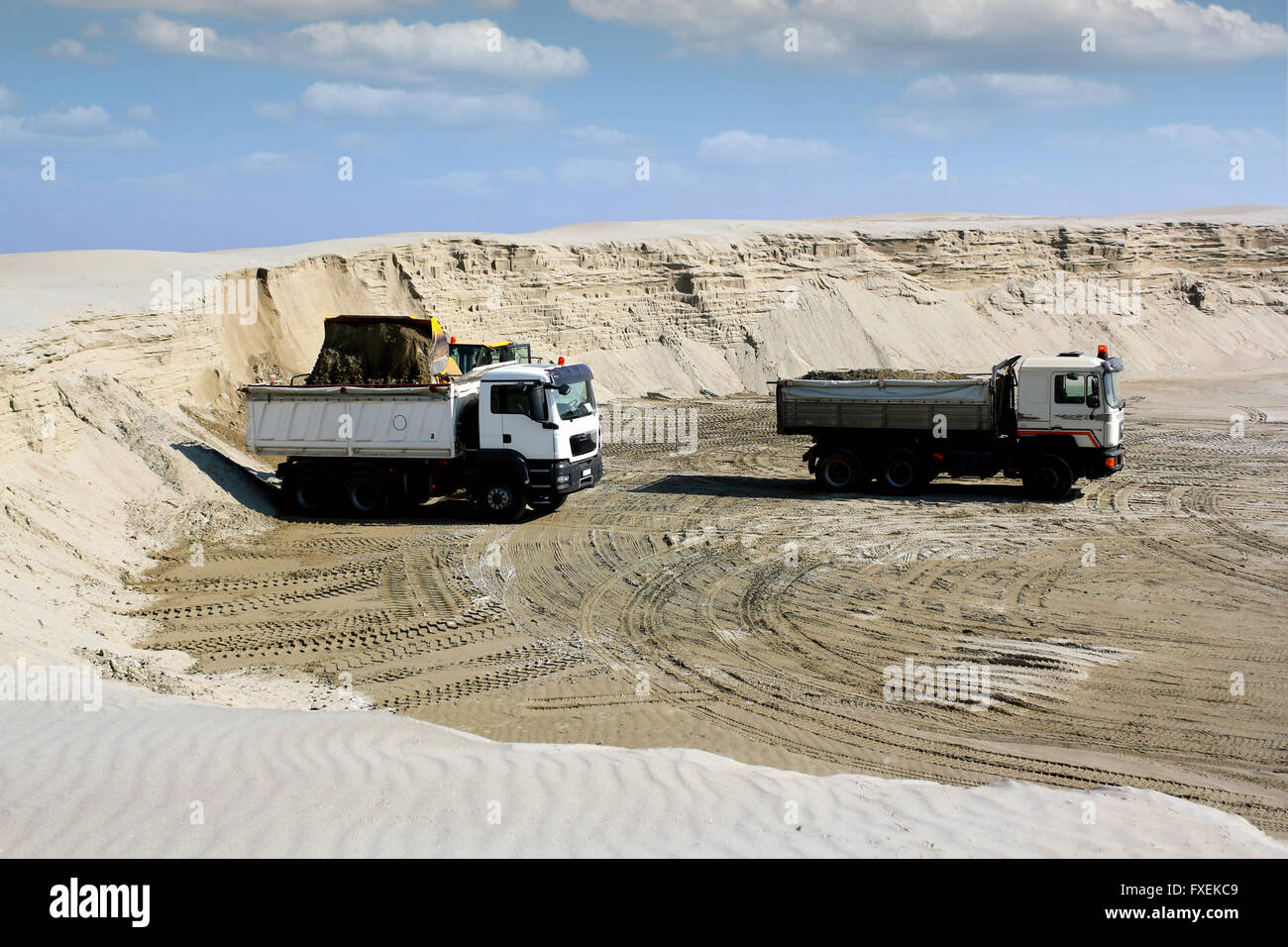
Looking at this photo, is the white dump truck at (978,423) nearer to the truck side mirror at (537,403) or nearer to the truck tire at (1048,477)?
the truck tire at (1048,477)

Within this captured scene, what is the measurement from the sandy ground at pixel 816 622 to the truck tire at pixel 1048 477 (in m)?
0.30

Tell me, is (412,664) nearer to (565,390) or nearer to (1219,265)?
(565,390)

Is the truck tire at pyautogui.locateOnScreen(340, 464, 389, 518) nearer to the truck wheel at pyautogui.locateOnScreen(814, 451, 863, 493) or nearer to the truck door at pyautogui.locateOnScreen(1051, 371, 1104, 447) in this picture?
the truck wheel at pyautogui.locateOnScreen(814, 451, 863, 493)

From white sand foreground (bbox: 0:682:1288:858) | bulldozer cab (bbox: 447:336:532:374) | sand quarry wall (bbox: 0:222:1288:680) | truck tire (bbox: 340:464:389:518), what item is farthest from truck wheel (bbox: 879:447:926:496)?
white sand foreground (bbox: 0:682:1288:858)

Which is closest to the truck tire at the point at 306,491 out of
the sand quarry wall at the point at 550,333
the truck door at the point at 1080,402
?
the sand quarry wall at the point at 550,333

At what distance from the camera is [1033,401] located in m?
18.1

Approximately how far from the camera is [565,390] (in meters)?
17.0

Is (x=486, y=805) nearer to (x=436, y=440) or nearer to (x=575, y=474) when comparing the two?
(x=575, y=474)

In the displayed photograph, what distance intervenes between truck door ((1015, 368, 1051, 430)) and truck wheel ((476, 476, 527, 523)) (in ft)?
28.7

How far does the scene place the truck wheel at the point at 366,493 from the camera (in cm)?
1745

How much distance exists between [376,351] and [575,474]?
18.5ft

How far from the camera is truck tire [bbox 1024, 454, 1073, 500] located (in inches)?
716

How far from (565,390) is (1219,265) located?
42.2 metres
